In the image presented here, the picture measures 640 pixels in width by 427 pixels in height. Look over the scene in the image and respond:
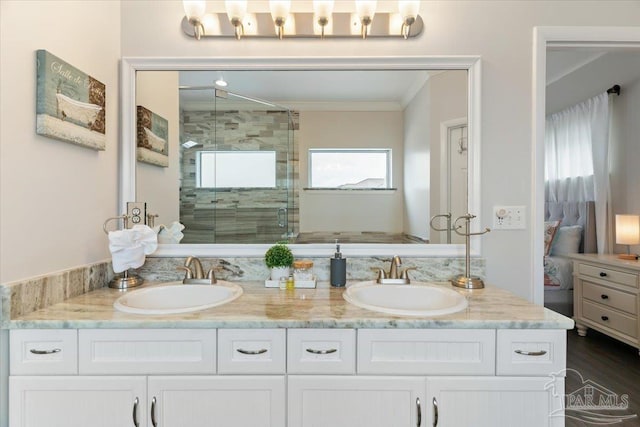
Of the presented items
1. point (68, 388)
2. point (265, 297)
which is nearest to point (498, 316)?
point (265, 297)

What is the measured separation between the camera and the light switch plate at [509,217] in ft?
5.13

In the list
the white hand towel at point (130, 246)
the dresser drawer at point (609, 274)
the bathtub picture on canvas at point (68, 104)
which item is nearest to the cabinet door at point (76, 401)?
the white hand towel at point (130, 246)

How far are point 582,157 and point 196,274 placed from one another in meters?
4.02

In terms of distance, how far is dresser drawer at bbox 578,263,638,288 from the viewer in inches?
96.8

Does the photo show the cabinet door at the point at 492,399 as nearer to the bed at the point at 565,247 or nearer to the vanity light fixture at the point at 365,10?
the vanity light fixture at the point at 365,10

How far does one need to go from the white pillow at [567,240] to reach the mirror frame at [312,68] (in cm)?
261

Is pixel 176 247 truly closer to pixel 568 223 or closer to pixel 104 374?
pixel 104 374

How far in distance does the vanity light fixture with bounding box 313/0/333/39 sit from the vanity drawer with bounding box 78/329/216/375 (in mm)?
1376

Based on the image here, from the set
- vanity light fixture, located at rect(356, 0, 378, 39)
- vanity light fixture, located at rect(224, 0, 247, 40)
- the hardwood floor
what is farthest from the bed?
vanity light fixture, located at rect(224, 0, 247, 40)

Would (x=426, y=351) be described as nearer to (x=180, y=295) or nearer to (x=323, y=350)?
(x=323, y=350)

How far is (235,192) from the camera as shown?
1.71 meters

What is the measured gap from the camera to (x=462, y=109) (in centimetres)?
158

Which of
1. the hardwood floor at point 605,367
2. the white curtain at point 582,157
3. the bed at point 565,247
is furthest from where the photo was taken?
the bed at point 565,247

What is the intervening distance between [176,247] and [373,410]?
1.14 metres
